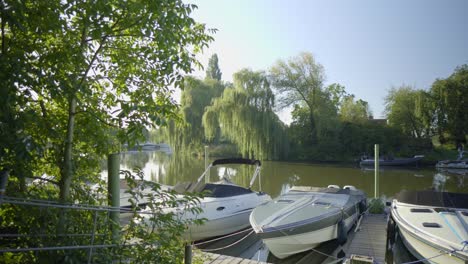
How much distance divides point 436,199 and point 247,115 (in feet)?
59.2

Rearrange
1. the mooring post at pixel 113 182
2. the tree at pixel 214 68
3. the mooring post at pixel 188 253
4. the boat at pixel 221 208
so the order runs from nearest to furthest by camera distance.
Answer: the mooring post at pixel 113 182, the mooring post at pixel 188 253, the boat at pixel 221 208, the tree at pixel 214 68

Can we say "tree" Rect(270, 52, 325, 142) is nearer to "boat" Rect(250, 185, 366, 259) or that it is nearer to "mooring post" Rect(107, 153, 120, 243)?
"boat" Rect(250, 185, 366, 259)

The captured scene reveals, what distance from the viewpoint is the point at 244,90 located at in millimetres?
25625

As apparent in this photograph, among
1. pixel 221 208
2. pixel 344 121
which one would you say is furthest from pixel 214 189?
pixel 344 121

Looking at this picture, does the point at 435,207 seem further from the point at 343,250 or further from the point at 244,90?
the point at 244,90

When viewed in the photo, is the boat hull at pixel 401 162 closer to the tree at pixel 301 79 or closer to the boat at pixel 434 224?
the tree at pixel 301 79

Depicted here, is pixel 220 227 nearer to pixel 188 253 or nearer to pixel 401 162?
pixel 188 253

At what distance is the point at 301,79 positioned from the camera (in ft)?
113

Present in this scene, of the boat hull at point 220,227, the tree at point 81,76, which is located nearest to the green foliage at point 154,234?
the tree at point 81,76

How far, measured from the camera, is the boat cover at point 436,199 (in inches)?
280

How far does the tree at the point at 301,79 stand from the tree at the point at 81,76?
1253 inches

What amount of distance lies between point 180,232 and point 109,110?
1288 millimetres

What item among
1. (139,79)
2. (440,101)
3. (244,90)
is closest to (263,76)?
(244,90)

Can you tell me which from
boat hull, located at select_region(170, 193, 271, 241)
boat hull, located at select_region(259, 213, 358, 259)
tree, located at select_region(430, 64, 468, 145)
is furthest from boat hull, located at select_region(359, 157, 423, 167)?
boat hull, located at select_region(259, 213, 358, 259)
